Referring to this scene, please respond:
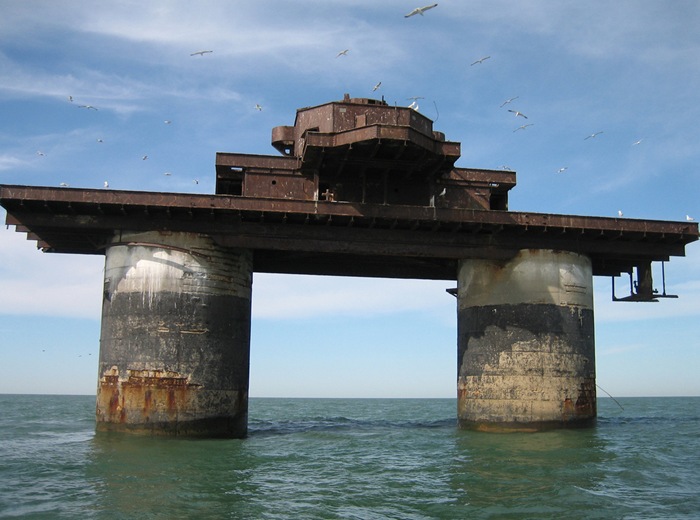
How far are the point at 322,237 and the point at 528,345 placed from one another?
28.8 feet

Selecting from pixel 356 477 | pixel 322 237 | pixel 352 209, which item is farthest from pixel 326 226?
pixel 356 477

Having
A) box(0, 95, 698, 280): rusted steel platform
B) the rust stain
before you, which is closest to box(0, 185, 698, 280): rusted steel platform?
box(0, 95, 698, 280): rusted steel platform

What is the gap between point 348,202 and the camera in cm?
2650

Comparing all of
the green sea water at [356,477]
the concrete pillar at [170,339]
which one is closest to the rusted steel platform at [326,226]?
the concrete pillar at [170,339]

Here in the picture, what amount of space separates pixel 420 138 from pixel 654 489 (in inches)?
539

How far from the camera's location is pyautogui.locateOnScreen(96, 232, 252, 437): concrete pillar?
24.6m

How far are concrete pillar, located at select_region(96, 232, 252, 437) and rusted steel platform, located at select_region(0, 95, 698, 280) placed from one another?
1.04m

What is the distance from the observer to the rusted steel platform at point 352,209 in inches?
998

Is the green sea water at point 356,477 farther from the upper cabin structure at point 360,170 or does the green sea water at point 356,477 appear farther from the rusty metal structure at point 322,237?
the upper cabin structure at point 360,170

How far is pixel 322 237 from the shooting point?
2702 cm

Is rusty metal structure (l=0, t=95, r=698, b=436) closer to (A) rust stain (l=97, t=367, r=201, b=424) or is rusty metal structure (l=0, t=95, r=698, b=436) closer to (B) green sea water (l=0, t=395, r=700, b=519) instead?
(A) rust stain (l=97, t=367, r=201, b=424)

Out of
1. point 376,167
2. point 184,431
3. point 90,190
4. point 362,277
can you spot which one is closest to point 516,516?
point 184,431

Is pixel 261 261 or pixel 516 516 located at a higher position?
pixel 261 261

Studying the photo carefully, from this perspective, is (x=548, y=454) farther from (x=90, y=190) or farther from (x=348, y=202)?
(x=90, y=190)
